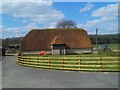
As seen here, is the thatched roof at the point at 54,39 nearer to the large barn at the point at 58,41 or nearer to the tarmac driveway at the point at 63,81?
the large barn at the point at 58,41

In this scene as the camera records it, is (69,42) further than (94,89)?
Yes

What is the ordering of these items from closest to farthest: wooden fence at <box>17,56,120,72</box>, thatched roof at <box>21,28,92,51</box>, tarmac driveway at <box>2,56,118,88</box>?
tarmac driveway at <box>2,56,118,88</box>
wooden fence at <box>17,56,120,72</box>
thatched roof at <box>21,28,92,51</box>

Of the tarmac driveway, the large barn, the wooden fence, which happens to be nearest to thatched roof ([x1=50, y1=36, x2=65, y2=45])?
the large barn

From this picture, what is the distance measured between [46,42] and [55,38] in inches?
85.8

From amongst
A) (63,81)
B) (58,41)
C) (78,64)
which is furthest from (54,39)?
(63,81)

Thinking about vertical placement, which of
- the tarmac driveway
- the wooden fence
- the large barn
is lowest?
the tarmac driveway

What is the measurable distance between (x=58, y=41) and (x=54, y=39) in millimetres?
1482

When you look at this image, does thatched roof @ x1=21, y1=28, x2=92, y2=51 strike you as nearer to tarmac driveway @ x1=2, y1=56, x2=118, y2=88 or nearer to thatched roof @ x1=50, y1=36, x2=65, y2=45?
thatched roof @ x1=50, y1=36, x2=65, y2=45

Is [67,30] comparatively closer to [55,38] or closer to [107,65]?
[55,38]

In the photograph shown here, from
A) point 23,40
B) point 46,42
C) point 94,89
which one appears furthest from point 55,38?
point 94,89

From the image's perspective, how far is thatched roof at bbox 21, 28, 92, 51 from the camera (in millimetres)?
57062

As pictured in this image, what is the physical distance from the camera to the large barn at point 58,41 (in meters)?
55.6

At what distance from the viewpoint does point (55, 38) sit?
5709cm

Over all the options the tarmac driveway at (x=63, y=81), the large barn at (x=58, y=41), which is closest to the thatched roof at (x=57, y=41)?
the large barn at (x=58, y=41)
